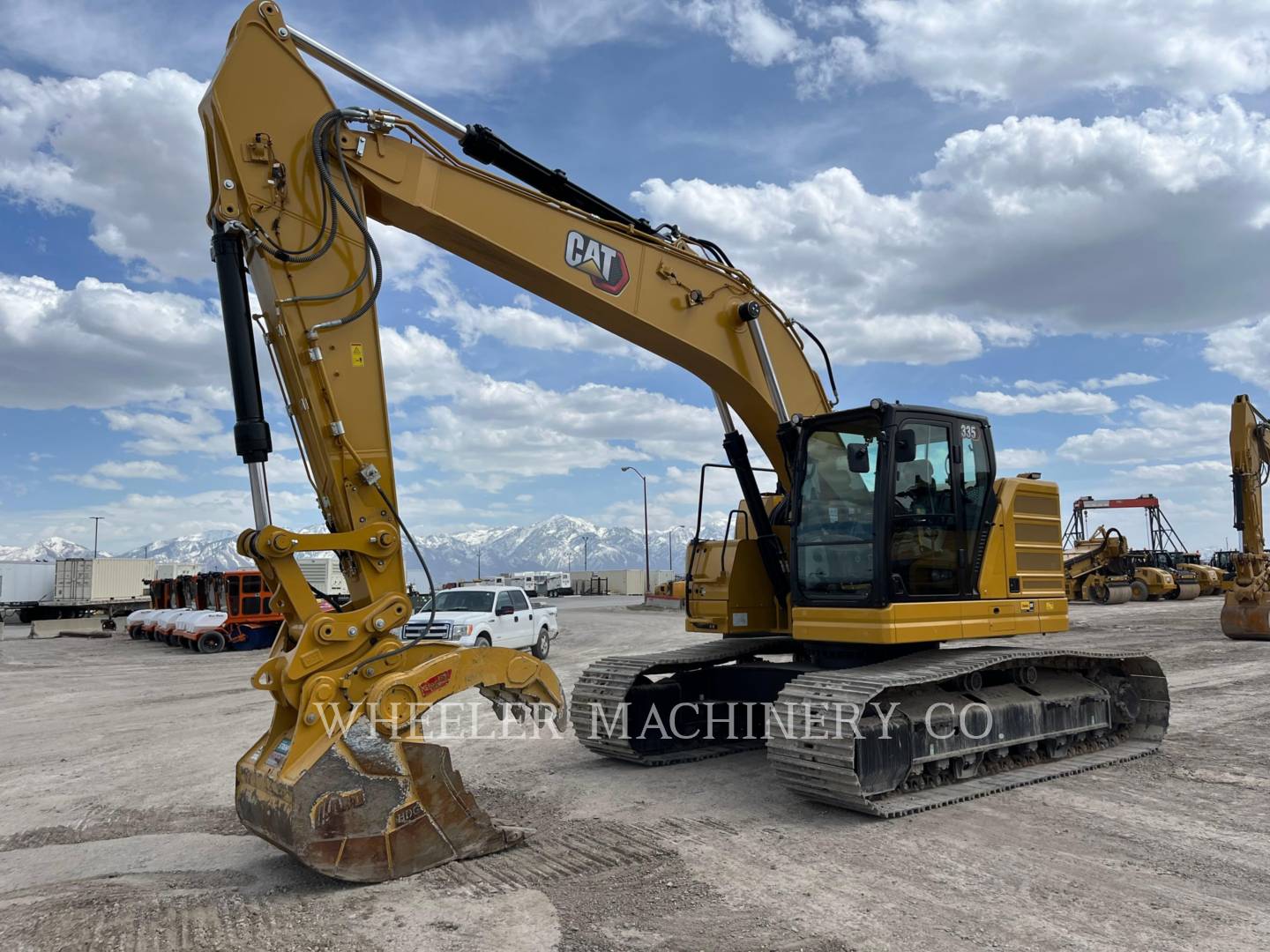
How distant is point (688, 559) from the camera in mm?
9406

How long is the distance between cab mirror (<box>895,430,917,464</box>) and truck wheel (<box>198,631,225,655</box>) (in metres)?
22.5

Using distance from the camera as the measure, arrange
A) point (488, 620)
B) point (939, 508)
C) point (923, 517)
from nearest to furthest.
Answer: point (923, 517), point (939, 508), point (488, 620)

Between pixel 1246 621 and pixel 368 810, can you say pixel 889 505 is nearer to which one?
pixel 368 810

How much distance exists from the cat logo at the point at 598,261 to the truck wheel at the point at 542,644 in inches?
564

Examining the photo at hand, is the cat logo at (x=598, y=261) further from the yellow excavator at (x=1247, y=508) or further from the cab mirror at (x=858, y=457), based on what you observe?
the yellow excavator at (x=1247, y=508)

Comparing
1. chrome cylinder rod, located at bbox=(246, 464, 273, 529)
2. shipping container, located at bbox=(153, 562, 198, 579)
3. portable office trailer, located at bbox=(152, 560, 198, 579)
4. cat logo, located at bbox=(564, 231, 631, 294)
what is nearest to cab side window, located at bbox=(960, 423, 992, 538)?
cat logo, located at bbox=(564, 231, 631, 294)

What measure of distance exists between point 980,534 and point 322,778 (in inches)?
219

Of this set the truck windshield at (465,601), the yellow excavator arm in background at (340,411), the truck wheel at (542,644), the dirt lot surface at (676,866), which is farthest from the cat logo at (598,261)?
the truck wheel at (542,644)

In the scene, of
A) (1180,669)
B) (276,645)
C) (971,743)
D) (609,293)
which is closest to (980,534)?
(971,743)

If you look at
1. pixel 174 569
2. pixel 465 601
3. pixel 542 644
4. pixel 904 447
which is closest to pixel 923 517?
pixel 904 447

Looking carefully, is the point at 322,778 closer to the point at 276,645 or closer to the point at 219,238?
the point at 276,645

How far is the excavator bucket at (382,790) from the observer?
5195mm

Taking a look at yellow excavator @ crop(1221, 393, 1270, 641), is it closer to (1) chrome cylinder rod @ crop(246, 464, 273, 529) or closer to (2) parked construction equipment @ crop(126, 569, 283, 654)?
(1) chrome cylinder rod @ crop(246, 464, 273, 529)

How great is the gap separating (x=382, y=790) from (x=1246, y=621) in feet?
66.8
